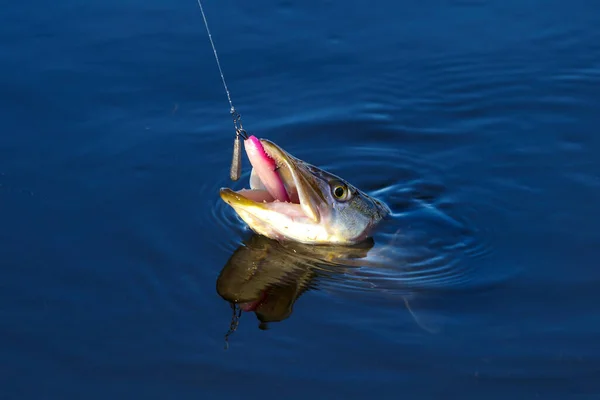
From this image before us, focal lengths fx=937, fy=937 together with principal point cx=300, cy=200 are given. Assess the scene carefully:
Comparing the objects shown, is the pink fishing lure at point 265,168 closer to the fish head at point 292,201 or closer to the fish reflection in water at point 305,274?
the fish head at point 292,201

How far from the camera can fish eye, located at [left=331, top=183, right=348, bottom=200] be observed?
A: 5.70 metres

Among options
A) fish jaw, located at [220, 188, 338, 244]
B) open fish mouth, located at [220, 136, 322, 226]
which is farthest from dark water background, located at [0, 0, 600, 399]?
open fish mouth, located at [220, 136, 322, 226]

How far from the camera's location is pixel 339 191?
5723 mm

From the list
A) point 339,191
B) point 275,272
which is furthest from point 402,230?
point 275,272

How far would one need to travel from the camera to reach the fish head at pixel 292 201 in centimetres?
539

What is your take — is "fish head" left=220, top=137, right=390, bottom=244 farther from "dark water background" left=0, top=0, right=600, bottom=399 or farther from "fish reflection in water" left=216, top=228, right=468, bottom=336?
"dark water background" left=0, top=0, right=600, bottom=399

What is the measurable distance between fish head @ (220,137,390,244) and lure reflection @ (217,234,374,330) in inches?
3.9

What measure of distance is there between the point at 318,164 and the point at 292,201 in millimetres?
1522

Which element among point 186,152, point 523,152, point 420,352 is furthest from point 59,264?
point 523,152

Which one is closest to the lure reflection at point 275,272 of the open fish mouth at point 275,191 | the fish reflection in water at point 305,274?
the fish reflection in water at point 305,274

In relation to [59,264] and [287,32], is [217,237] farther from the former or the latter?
[287,32]

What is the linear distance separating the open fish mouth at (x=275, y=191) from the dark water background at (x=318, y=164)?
1.34 ft

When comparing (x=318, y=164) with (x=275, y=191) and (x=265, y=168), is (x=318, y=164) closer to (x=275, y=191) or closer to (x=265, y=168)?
(x=275, y=191)

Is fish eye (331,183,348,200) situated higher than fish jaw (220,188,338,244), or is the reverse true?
fish eye (331,183,348,200)
